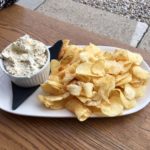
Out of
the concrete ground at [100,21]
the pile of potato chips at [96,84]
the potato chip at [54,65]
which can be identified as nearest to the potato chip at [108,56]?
the pile of potato chips at [96,84]

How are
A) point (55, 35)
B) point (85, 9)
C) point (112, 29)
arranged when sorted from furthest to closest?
1. point (85, 9)
2. point (112, 29)
3. point (55, 35)

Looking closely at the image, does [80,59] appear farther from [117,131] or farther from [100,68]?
[117,131]

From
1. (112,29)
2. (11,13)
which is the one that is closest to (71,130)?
(11,13)

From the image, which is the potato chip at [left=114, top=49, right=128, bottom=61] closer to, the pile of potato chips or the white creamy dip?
the pile of potato chips

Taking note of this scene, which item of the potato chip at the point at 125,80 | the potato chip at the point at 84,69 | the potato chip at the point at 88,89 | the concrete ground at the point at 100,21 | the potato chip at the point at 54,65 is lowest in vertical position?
the concrete ground at the point at 100,21

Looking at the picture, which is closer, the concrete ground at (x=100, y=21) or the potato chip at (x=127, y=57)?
the potato chip at (x=127, y=57)

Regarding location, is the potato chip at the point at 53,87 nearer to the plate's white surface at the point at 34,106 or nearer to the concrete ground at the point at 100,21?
the plate's white surface at the point at 34,106

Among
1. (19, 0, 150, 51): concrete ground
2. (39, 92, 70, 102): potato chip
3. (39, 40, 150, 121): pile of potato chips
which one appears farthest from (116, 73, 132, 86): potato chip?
(19, 0, 150, 51): concrete ground
